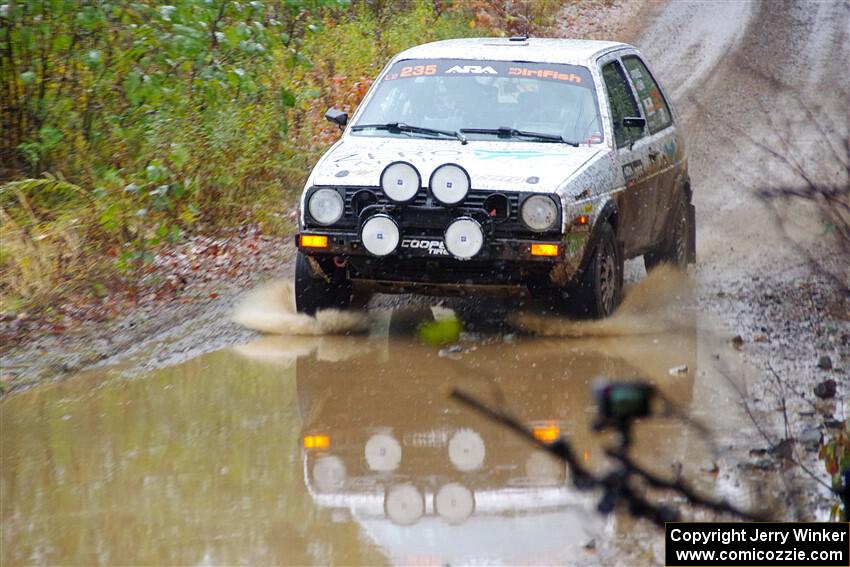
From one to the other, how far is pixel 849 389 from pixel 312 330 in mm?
3173

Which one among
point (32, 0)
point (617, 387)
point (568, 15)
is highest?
point (617, 387)

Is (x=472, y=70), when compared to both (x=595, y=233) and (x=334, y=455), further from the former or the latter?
(x=334, y=455)

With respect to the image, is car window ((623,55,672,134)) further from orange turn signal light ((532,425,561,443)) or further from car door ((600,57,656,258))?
orange turn signal light ((532,425,561,443))

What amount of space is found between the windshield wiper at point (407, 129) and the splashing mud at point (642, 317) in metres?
1.20

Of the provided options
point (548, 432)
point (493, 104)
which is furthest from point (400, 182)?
point (548, 432)

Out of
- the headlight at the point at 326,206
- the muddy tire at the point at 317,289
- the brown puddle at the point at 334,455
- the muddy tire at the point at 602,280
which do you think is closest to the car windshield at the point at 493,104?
the muddy tire at the point at 602,280

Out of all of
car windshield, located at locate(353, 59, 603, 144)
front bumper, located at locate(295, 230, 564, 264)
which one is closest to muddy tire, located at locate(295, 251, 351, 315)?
front bumper, located at locate(295, 230, 564, 264)

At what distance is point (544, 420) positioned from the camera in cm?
634

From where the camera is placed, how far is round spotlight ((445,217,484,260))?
7.24m

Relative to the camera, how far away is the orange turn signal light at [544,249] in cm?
730

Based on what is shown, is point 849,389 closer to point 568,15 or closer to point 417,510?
point 417,510

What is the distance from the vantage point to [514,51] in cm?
856

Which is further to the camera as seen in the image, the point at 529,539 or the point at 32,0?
the point at 32,0

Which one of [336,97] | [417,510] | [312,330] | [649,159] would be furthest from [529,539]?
[336,97]
